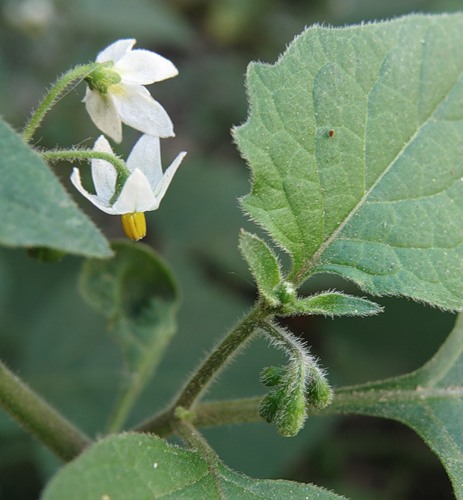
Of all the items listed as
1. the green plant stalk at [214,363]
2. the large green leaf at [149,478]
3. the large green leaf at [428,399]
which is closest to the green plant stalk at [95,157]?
the green plant stalk at [214,363]

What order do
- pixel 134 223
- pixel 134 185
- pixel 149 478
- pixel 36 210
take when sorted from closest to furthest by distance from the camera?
pixel 36 210 < pixel 149 478 < pixel 134 185 < pixel 134 223

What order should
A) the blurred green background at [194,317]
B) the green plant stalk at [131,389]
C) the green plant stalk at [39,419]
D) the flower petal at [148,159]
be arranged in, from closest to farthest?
the flower petal at [148,159]
the green plant stalk at [39,419]
the green plant stalk at [131,389]
the blurred green background at [194,317]

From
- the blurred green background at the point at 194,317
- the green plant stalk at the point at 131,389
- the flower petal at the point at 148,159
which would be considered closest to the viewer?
the flower petal at the point at 148,159

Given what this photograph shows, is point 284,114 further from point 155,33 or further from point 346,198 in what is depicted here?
point 155,33

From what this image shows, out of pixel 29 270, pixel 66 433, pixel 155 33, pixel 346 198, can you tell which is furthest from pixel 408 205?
pixel 155 33

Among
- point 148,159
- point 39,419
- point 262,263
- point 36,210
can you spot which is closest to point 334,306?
point 262,263

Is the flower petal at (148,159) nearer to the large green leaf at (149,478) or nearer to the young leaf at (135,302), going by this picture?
the large green leaf at (149,478)

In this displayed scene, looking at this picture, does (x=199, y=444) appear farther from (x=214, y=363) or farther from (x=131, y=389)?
(x=131, y=389)
